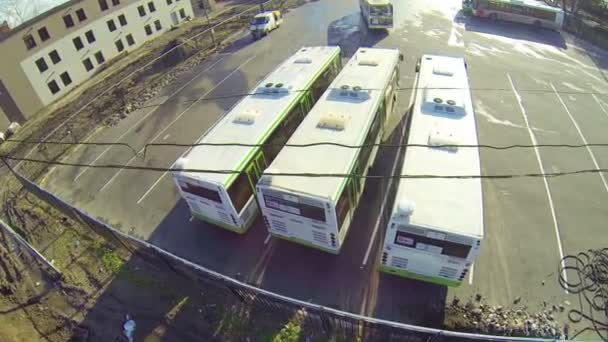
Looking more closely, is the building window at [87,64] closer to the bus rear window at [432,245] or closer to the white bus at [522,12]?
the bus rear window at [432,245]

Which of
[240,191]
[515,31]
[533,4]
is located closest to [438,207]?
[240,191]

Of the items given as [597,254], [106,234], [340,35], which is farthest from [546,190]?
[340,35]

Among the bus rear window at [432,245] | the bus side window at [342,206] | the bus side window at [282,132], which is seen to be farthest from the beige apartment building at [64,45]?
the bus rear window at [432,245]

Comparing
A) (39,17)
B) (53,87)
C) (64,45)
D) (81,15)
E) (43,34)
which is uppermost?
(39,17)

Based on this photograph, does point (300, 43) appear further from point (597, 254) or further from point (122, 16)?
point (597, 254)

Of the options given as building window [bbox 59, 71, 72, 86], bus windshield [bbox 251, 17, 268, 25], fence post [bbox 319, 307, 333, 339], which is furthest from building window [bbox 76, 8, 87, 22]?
fence post [bbox 319, 307, 333, 339]

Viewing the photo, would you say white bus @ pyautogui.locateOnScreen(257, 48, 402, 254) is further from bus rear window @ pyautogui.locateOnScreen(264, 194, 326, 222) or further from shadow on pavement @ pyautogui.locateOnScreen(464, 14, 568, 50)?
shadow on pavement @ pyautogui.locateOnScreen(464, 14, 568, 50)

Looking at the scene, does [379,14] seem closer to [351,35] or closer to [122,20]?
[351,35]

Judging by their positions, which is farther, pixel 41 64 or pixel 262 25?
pixel 262 25
